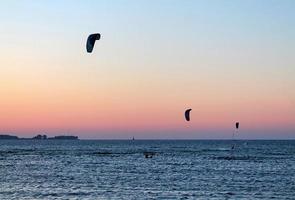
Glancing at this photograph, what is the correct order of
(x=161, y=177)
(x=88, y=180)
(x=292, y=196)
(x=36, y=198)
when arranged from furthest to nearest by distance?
(x=161, y=177), (x=88, y=180), (x=292, y=196), (x=36, y=198)

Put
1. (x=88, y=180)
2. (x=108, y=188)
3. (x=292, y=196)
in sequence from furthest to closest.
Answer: (x=88, y=180) → (x=108, y=188) → (x=292, y=196)

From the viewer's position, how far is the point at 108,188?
1715 inches

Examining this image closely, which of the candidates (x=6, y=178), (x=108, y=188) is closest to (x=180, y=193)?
(x=108, y=188)

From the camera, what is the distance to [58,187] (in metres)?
44.2

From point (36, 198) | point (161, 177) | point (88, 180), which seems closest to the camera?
point (36, 198)

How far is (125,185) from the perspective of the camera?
46188 millimetres

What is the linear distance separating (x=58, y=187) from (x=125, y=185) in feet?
16.6

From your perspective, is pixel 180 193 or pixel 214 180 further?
pixel 214 180

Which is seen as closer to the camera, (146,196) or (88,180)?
(146,196)

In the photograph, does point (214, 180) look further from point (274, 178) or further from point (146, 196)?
point (146, 196)

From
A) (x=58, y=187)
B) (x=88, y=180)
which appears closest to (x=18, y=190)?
(x=58, y=187)

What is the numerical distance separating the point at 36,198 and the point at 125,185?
1026cm

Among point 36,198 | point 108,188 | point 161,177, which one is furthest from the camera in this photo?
point 161,177

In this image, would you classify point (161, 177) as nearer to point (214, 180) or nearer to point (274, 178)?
point (214, 180)
